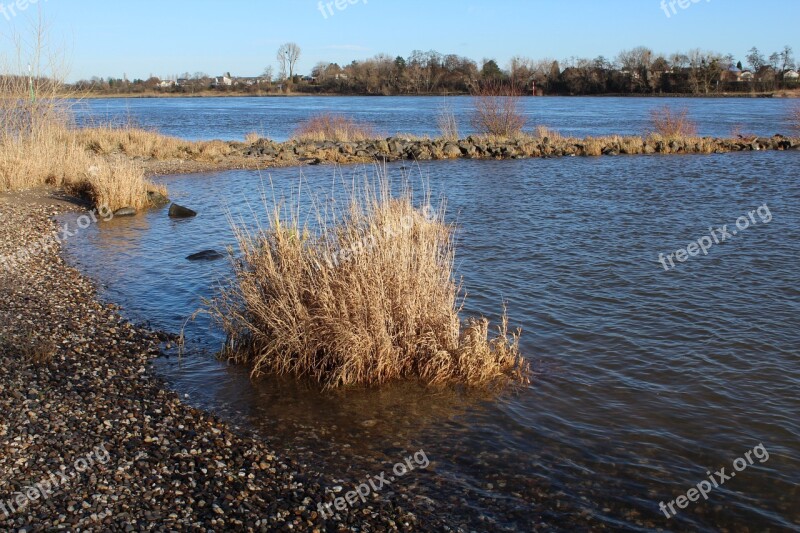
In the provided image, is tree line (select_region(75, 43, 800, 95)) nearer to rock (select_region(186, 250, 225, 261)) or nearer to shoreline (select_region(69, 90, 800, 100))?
shoreline (select_region(69, 90, 800, 100))

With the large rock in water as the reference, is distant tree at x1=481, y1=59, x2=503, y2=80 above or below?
above

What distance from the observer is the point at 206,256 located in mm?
14766

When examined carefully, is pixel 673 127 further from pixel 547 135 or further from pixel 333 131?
pixel 333 131

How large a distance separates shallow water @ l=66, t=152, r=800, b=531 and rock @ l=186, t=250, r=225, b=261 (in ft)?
1.10

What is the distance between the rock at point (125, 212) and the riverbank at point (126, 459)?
1072 centimetres

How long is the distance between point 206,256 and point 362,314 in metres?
7.47

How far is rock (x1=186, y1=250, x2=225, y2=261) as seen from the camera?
14.6 m

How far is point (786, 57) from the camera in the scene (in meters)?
113

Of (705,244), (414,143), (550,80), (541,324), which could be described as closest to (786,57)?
(550,80)

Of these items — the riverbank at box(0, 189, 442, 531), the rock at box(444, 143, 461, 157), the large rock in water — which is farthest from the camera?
the rock at box(444, 143, 461, 157)

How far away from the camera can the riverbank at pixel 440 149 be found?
102 ft

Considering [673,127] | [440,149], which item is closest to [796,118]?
[673,127]

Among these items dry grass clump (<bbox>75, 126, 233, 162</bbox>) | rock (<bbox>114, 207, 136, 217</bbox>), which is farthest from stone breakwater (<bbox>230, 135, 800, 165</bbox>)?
rock (<bbox>114, 207, 136, 217</bbox>)

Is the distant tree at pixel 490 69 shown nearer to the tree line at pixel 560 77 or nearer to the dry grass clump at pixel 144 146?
the tree line at pixel 560 77
